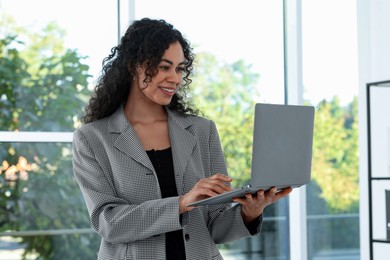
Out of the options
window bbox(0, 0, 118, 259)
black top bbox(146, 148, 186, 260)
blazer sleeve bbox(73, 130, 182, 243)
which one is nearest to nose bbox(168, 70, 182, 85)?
black top bbox(146, 148, 186, 260)

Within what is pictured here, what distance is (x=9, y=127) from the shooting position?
3.58 m

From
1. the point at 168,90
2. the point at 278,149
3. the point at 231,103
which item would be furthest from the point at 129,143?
the point at 231,103

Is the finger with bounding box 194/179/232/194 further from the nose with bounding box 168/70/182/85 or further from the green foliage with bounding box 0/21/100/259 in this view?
the green foliage with bounding box 0/21/100/259

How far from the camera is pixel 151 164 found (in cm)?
217

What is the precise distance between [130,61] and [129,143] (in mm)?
265

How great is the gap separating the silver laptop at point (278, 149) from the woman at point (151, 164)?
0.07 meters

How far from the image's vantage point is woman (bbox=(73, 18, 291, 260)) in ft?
6.81

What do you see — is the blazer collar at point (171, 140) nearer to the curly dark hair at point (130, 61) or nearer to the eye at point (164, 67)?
the curly dark hair at point (130, 61)

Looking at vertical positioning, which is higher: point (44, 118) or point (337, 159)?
point (44, 118)

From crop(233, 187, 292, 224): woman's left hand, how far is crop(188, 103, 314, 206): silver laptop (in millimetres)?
25

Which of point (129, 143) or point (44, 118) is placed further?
point (44, 118)

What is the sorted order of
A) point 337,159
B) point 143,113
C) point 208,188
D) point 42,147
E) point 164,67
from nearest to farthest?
point 208,188
point 164,67
point 143,113
point 42,147
point 337,159

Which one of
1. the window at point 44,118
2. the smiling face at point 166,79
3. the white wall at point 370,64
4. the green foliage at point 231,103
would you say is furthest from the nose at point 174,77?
the white wall at point 370,64

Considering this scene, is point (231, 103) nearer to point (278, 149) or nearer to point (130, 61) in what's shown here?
point (130, 61)
